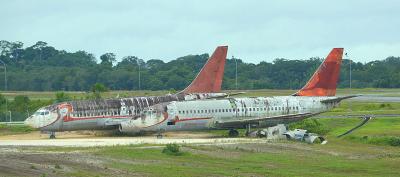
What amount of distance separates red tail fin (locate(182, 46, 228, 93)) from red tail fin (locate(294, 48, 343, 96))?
6693 mm

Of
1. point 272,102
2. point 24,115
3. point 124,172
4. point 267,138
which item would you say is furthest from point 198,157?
point 24,115

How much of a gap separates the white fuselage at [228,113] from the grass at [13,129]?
34.1 ft

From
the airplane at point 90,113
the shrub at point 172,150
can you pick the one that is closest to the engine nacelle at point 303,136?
the airplane at point 90,113

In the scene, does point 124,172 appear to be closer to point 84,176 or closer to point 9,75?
point 84,176

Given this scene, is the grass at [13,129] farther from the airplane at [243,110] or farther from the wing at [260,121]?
the wing at [260,121]

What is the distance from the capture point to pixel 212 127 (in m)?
71.3

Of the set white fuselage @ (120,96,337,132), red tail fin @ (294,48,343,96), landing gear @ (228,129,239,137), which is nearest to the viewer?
white fuselage @ (120,96,337,132)

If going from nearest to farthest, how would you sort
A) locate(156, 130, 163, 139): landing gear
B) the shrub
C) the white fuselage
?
1. the shrub
2. locate(156, 130, 163, 139): landing gear
3. the white fuselage

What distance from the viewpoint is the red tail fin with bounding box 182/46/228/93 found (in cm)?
7906

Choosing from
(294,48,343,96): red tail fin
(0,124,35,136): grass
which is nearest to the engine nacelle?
(294,48,343,96): red tail fin

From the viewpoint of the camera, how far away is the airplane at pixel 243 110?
69.1 m

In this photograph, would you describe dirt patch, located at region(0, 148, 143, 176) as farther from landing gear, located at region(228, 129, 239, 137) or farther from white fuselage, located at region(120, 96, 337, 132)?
landing gear, located at region(228, 129, 239, 137)

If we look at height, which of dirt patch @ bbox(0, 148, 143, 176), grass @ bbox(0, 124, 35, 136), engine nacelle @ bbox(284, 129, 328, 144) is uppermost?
grass @ bbox(0, 124, 35, 136)

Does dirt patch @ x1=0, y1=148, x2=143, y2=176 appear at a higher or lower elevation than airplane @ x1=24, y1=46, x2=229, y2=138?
lower
